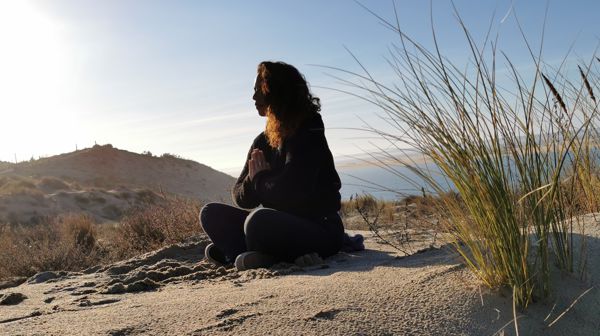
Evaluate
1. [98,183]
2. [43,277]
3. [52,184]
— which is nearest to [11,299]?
[43,277]

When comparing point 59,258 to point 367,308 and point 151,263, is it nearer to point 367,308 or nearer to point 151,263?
point 151,263

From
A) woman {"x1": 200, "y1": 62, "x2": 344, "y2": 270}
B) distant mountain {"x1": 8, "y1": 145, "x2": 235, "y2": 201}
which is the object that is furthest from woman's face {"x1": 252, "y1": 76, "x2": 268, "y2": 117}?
distant mountain {"x1": 8, "y1": 145, "x2": 235, "y2": 201}

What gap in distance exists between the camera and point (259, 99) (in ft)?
12.0

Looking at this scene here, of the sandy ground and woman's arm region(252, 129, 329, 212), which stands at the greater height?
woman's arm region(252, 129, 329, 212)

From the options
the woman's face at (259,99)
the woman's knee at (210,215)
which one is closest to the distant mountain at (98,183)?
the woman's knee at (210,215)

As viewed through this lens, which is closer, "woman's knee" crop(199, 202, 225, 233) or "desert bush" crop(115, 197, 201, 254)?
"woman's knee" crop(199, 202, 225, 233)

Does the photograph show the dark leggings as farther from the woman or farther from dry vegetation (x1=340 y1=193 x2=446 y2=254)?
dry vegetation (x1=340 y1=193 x2=446 y2=254)

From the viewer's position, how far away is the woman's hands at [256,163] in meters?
3.57

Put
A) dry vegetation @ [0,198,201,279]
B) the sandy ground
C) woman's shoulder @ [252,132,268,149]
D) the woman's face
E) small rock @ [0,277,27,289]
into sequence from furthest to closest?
dry vegetation @ [0,198,201,279], small rock @ [0,277,27,289], woman's shoulder @ [252,132,268,149], the woman's face, the sandy ground

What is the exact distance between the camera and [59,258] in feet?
17.5

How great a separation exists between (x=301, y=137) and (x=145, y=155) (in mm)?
29545

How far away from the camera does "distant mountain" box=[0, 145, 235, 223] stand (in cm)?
1612

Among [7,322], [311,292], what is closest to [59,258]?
[7,322]

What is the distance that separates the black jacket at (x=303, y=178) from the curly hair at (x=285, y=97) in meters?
0.06
